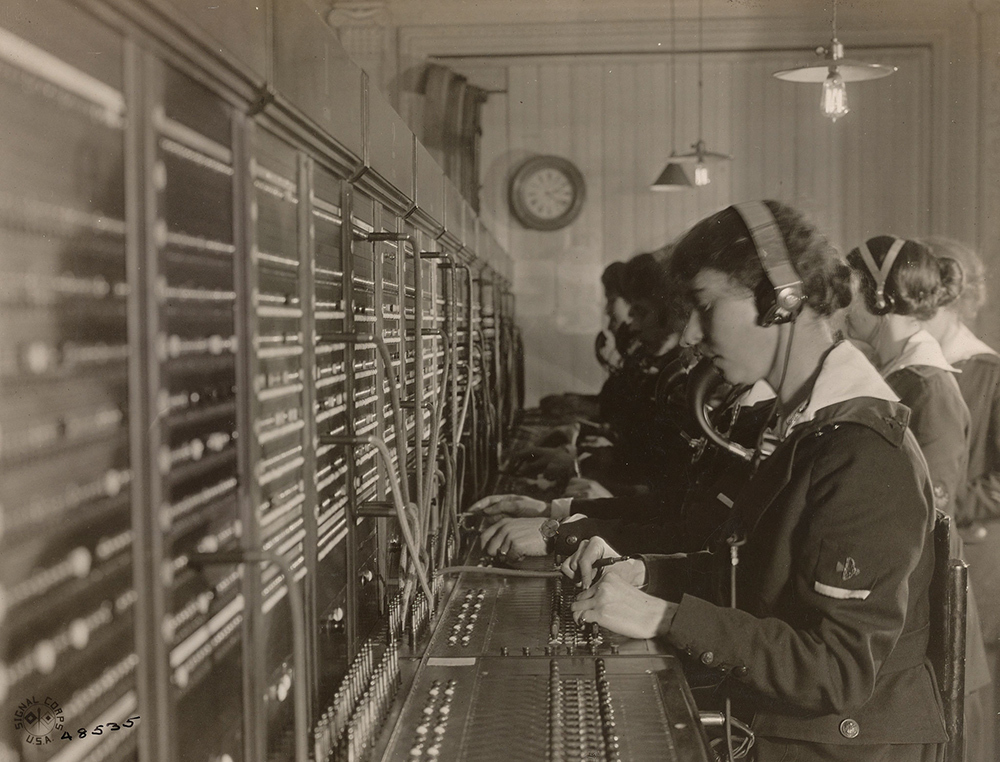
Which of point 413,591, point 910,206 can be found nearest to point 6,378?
point 413,591

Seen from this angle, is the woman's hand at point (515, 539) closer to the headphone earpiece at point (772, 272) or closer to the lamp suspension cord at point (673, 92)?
the headphone earpiece at point (772, 272)

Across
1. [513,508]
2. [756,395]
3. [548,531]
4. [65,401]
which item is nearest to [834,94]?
[756,395]

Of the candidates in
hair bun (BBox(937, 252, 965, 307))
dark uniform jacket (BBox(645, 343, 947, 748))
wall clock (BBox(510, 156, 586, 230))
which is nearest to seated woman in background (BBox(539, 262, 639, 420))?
wall clock (BBox(510, 156, 586, 230))

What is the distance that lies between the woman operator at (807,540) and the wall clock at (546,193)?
6.06 metres

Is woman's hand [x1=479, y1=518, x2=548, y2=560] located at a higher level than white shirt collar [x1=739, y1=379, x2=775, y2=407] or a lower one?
lower

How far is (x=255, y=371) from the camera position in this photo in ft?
3.34

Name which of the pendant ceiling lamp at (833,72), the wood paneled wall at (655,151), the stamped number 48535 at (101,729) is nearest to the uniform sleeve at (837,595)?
the stamped number 48535 at (101,729)

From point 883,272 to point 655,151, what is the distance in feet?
16.4

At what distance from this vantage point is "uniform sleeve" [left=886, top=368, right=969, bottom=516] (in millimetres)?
2814

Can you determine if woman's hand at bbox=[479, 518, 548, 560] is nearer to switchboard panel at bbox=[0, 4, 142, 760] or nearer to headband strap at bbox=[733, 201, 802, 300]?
headband strap at bbox=[733, 201, 802, 300]

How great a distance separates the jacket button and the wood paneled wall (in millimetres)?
6302

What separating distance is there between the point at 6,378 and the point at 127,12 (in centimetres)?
30

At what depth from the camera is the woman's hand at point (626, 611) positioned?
5.33 ft

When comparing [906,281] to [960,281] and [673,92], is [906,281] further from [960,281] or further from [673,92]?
[673,92]
